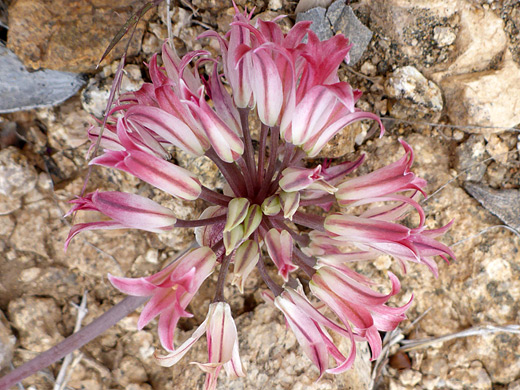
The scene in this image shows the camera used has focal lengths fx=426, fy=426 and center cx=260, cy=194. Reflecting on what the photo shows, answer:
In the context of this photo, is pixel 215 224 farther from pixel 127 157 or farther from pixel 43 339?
pixel 43 339

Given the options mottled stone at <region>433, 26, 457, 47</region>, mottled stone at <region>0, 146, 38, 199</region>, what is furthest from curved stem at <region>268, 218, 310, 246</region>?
mottled stone at <region>0, 146, 38, 199</region>

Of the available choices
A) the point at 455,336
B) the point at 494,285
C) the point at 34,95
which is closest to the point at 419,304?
the point at 455,336

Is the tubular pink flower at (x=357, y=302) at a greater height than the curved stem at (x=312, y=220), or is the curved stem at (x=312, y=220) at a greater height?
the curved stem at (x=312, y=220)

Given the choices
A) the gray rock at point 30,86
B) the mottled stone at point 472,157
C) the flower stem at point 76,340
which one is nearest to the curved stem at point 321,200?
the flower stem at point 76,340

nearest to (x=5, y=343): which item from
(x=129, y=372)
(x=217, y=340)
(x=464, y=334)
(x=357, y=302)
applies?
(x=129, y=372)

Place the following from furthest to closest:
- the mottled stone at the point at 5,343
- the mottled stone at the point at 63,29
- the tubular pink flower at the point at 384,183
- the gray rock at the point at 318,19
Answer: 1. the mottled stone at the point at 5,343
2. the gray rock at the point at 318,19
3. the mottled stone at the point at 63,29
4. the tubular pink flower at the point at 384,183

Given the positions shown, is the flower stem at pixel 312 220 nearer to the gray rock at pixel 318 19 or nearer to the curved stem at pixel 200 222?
the curved stem at pixel 200 222
